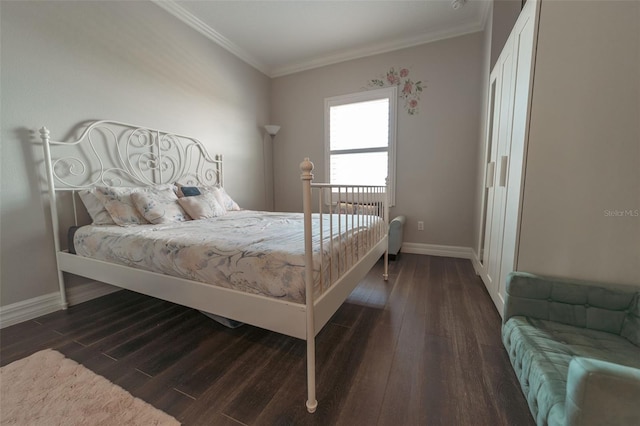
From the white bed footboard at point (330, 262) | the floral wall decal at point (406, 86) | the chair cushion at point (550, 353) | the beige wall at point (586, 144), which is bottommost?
the chair cushion at point (550, 353)

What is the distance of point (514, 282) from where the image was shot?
129 centimetres

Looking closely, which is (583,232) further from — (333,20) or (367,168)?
(333,20)

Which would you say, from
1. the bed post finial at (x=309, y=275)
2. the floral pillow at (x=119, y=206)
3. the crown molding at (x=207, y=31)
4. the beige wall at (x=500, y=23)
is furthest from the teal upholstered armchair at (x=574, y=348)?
the crown molding at (x=207, y=31)

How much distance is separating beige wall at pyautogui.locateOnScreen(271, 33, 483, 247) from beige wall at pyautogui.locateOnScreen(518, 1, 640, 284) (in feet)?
5.99

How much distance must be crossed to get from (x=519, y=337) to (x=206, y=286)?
1492 millimetres

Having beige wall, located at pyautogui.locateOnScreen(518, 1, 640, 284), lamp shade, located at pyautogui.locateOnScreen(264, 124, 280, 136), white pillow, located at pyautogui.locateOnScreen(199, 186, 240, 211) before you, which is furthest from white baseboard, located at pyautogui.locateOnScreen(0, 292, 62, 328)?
beige wall, located at pyautogui.locateOnScreen(518, 1, 640, 284)

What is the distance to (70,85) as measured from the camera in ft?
6.23

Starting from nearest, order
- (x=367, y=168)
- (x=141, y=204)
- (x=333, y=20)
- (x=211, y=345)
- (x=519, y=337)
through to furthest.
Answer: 1. (x=519, y=337)
2. (x=211, y=345)
3. (x=141, y=204)
4. (x=333, y=20)
5. (x=367, y=168)

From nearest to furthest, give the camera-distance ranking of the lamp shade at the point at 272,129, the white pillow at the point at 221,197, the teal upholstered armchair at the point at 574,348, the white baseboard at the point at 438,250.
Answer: the teal upholstered armchair at the point at 574,348 < the white pillow at the point at 221,197 < the white baseboard at the point at 438,250 < the lamp shade at the point at 272,129

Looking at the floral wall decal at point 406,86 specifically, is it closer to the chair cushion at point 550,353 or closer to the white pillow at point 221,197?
the white pillow at point 221,197

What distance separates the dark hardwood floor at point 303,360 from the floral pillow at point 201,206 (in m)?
0.79

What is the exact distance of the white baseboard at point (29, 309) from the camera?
5.45ft

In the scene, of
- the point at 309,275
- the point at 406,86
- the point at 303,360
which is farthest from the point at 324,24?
the point at 303,360

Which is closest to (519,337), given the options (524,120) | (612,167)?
(612,167)
